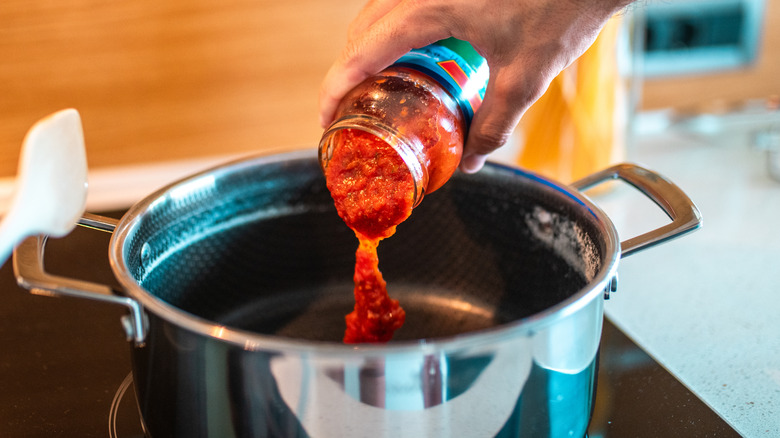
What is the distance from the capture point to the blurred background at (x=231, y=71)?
92 cm

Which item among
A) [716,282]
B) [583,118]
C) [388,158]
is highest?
[388,158]

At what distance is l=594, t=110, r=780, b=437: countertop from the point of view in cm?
57

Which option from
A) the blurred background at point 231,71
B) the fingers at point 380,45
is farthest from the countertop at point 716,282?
the fingers at point 380,45

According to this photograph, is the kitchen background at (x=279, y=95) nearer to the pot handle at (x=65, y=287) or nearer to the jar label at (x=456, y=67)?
the jar label at (x=456, y=67)

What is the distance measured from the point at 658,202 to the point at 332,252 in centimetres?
34

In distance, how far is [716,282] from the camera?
727 millimetres

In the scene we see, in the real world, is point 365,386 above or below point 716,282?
above

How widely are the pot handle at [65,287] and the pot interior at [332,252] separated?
0.14 metres

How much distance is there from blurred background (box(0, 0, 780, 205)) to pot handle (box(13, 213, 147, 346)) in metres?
0.64

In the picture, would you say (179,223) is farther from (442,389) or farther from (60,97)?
(60,97)

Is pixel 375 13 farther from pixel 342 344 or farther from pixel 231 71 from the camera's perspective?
pixel 231 71

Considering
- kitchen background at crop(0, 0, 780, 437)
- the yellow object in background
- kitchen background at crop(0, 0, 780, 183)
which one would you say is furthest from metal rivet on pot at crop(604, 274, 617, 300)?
kitchen background at crop(0, 0, 780, 183)

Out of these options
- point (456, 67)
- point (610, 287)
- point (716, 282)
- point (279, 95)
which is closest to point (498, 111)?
point (456, 67)

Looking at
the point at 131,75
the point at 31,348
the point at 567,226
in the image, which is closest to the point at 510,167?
the point at 567,226
